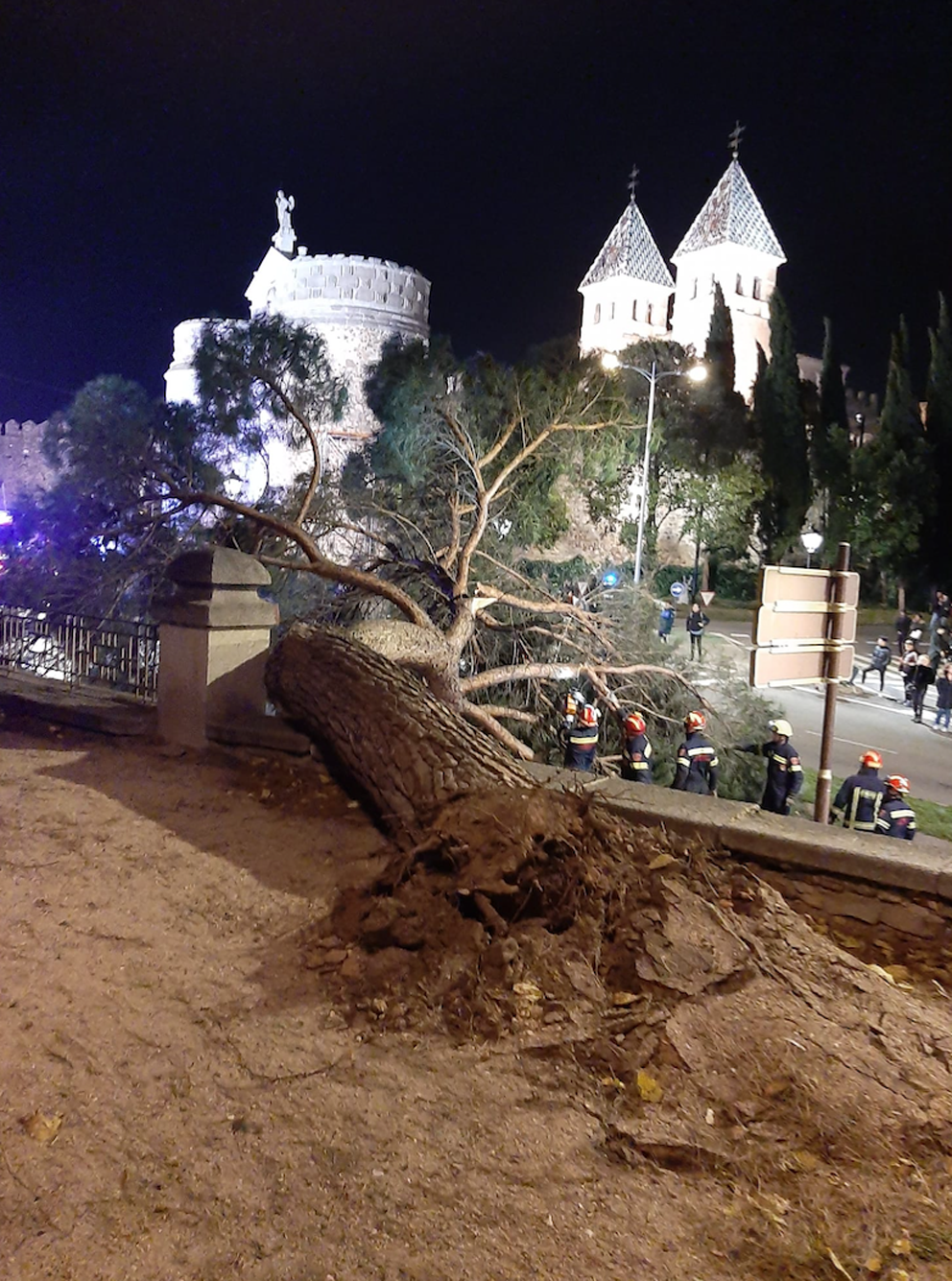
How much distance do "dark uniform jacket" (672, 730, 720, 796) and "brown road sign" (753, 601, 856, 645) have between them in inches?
120

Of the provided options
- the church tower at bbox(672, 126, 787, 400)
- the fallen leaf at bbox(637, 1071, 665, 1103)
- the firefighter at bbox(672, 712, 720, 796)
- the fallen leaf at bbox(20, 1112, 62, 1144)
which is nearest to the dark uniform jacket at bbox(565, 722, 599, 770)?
the firefighter at bbox(672, 712, 720, 796)

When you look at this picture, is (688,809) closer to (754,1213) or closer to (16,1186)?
(754,1213)

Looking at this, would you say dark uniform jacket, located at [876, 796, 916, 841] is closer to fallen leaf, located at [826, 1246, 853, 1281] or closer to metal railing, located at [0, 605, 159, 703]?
fallen leaf, located at [826, 1246, 853, 1281]

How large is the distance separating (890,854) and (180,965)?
2961 mm

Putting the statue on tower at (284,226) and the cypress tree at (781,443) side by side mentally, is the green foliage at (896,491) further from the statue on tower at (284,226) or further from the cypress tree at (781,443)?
the statue on tower at (284,226)

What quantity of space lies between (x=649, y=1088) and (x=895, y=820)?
18.9 feet

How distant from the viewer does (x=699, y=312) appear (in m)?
52.5

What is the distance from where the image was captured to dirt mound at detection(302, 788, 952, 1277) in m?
2.23

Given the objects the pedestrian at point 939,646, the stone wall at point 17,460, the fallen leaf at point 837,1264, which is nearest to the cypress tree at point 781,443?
the pedestrian at point 939,646

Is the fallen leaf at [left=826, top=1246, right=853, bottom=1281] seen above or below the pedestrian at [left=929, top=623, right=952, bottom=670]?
below

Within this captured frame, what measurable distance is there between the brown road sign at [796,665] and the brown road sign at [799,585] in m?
0.33

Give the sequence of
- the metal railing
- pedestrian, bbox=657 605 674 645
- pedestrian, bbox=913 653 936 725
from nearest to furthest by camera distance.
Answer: the metal railing → pedestrian, bbox=657 605 674 645 → pedestrian, bbox=913 653 936 725

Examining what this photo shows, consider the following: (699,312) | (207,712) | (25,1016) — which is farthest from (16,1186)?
(699,312)

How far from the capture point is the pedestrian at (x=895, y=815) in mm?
7527
